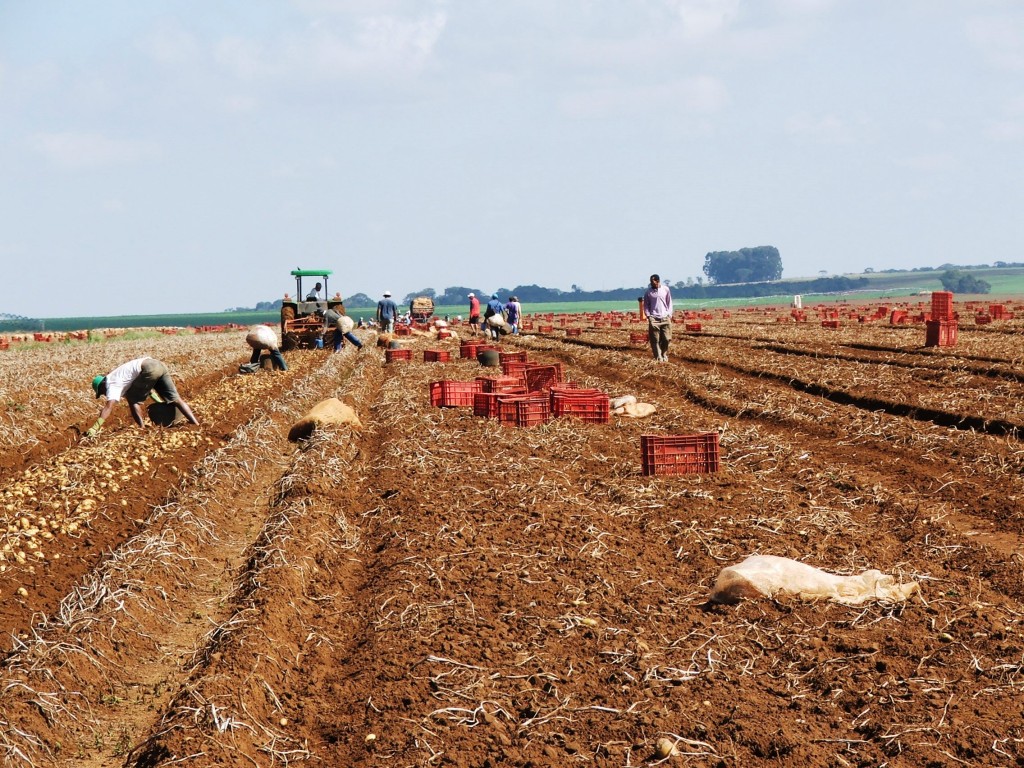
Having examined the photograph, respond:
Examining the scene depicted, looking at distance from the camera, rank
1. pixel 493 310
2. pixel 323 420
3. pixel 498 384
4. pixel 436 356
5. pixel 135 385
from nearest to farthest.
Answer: pixel 135 385 → pixel 323 420 → pixel 498 384 → pixel 436 356 → pixel 493 310

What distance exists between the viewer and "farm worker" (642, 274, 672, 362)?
19.6 meters

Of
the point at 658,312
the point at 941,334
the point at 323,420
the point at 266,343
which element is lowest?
the point at 323,420

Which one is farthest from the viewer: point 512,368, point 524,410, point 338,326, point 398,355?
point 338,326

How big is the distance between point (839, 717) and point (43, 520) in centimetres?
724

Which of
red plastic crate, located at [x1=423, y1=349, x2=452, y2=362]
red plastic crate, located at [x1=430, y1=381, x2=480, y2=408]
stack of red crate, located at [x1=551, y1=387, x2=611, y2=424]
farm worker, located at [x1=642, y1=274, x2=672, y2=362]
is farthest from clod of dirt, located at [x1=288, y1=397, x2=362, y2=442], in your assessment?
red plastic crate, located at [x1=423, y1=349, x2=452, y2=362]

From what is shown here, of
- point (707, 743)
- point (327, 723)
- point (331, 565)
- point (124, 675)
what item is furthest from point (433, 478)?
point (707, 743)

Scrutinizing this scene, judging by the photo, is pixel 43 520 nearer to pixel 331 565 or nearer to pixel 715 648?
pixel 331 565

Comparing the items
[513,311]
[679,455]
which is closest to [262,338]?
[513,311]

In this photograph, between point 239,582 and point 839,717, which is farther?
point 239,582

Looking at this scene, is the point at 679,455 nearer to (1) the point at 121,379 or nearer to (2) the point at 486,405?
(2) the point at 486,405

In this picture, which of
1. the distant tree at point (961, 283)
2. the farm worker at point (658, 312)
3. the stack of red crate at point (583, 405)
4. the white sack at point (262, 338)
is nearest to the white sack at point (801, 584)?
the stack of red crate at point (583, 405)

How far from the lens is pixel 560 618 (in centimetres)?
611

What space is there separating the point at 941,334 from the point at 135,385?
16.0 meters

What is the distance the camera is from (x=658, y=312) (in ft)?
65.6
